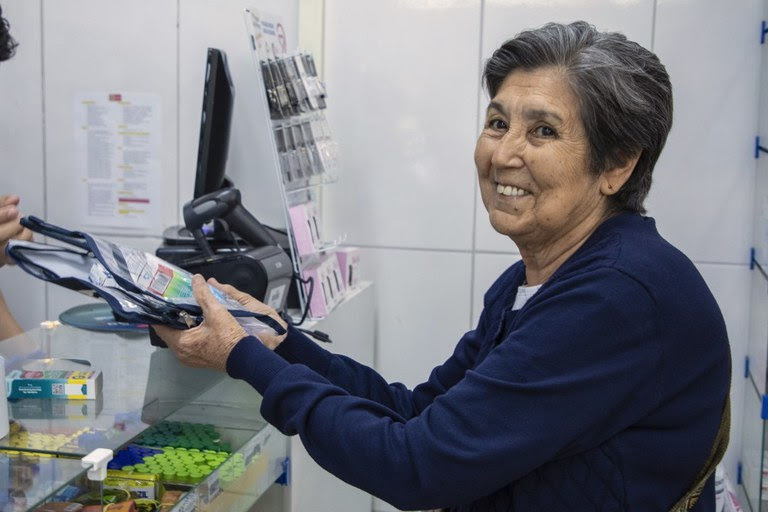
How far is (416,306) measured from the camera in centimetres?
335

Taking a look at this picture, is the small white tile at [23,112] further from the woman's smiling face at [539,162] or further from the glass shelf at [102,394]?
the woman's smiling face at [539,162]

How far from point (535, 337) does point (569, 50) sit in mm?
477

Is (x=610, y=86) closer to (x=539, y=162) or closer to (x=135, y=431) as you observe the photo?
(x=539, y=162)

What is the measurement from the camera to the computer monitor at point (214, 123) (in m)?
2.72

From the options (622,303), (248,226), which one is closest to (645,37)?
(248,226)

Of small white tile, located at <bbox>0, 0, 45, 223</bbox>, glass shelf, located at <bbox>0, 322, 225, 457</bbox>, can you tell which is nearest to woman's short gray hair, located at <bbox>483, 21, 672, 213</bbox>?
glass shelf, located at <bbox>0, 322, 225, 457</bbox>

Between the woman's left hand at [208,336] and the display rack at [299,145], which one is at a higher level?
the display rack at [299,145]

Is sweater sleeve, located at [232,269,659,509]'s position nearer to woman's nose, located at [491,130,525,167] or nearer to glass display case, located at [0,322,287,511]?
woman's nose, located at [491,130,525,167]

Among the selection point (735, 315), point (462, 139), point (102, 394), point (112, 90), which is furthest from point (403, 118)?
point (102, 394)

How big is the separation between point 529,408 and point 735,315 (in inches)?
80.5

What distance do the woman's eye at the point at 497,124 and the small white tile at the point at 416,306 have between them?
1682 millimetres

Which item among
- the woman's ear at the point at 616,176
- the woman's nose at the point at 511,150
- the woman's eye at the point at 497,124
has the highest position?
the woman's eye at the point at 497,124

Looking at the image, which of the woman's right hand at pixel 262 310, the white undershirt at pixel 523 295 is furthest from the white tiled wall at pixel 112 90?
the white undershirt at pixel 523 295

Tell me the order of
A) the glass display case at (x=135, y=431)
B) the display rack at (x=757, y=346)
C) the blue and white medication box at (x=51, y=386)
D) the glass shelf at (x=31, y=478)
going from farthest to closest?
the display rack at (x=757, y=346) < the blue and white medication box at (x=51, y=386) < the glass display case at (x=135, y=431) < the glass shelf at (x=31, y=478)
